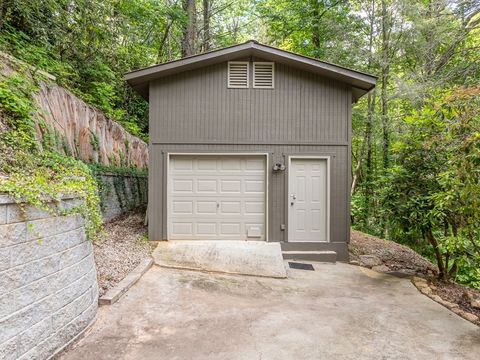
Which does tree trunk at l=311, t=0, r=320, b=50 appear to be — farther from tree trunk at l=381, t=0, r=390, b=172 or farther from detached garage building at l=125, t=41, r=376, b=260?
detached garage building at l=125, t=41, r=376, b=260

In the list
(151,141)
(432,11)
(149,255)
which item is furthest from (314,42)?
(149,255)

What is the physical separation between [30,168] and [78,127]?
3511 mm

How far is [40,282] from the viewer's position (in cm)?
244

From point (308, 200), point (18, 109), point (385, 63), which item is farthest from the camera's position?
point (385, 63)

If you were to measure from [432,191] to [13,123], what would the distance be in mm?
6393

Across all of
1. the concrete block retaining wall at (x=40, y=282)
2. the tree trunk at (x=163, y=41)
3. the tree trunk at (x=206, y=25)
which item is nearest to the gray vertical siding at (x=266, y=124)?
the concrete block retaining wall at (x=40, y=282)

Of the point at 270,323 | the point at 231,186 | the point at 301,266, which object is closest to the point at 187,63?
the point at 231,186

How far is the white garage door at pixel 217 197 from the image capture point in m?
6.54

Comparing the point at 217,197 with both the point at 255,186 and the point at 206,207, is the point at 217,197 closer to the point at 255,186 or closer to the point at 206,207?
→ the point at 206,207

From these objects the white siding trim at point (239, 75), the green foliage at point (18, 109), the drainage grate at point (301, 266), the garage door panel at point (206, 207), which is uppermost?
the white siding trim at point (239, 75)

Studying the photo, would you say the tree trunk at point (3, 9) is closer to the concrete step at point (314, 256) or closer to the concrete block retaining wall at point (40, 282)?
the concrete block retaining wall at point (40, 282)

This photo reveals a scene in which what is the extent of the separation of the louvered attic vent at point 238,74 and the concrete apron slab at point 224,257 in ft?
11.1

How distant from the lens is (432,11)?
852 centimetres

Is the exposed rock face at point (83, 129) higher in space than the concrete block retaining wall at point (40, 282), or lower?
higher
